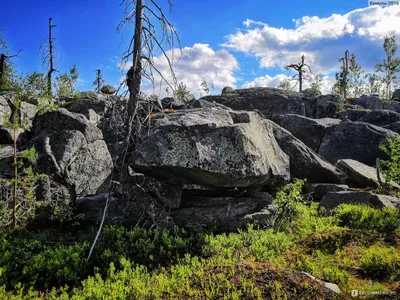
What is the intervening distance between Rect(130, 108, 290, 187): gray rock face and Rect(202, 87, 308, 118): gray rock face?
21161mm

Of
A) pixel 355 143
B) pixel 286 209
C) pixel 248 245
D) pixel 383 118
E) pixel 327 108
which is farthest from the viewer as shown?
pixel 327 108

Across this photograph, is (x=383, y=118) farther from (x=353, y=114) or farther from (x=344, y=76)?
(x=344, y=76)

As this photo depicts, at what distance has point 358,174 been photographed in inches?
705

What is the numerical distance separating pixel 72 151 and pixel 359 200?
12.3m

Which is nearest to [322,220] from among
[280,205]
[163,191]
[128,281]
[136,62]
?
[280,205]

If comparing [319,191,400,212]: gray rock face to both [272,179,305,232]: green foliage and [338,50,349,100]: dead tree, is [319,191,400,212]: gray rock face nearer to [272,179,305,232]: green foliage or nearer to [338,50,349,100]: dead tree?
[272,179,305,232]: green foliage

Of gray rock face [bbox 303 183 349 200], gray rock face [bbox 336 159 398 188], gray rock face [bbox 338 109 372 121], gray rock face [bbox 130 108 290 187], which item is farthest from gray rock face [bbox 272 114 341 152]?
gray rock face [bbox 130 108 290 187]

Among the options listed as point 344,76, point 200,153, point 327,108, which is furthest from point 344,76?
point 200,153

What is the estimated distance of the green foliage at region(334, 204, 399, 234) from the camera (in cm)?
1041

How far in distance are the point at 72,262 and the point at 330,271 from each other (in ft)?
20.1

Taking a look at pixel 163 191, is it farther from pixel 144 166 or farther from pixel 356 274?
pixel 356 274

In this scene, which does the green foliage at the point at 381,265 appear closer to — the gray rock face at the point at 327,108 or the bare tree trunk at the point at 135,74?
the bare tree trunk at the point at 135,74

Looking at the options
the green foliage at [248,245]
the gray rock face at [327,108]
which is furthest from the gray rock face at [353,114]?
the green foliage at [248,245]

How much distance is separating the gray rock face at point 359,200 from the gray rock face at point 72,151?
9.60m
